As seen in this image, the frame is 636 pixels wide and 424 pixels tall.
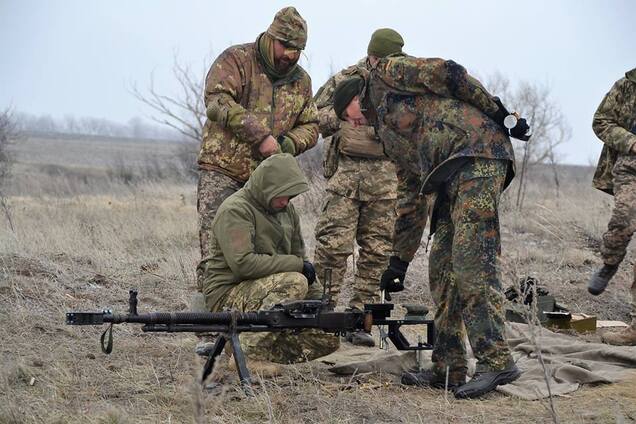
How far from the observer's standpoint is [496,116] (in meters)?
5.47

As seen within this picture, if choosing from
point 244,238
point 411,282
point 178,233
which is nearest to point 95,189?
point 178,233

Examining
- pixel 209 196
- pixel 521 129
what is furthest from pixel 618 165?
pixel 209 196

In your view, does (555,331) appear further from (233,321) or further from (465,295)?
(233,321)

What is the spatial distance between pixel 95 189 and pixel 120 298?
1854cm

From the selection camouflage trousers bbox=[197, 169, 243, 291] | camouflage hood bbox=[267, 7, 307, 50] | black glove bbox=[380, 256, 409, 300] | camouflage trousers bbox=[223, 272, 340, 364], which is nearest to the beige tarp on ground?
camouflage trousers bbox=[223, 272, 340, 364]

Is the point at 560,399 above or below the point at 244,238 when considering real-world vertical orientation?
below

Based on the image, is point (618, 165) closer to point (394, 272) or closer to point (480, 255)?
point (394, 272)

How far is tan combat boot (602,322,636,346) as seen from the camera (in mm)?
7414

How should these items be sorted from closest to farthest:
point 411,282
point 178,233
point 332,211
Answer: point 332,211
point 411,282
point 178,233

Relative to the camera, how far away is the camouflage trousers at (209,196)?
6688 mm

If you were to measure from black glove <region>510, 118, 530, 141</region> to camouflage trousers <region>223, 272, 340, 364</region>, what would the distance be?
1.54 metres

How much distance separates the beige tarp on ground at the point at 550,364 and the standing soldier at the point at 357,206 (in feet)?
2.82

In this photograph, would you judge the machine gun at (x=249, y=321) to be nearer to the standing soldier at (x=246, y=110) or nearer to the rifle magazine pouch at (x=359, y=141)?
the standing soldier at (x=246, y=110)

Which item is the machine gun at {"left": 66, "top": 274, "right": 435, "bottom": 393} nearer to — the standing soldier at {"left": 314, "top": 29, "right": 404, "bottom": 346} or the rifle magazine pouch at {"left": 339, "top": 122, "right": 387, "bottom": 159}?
the standing soldier at {"left": 314, "top": 29, "right": 404, "bottom": 346}
